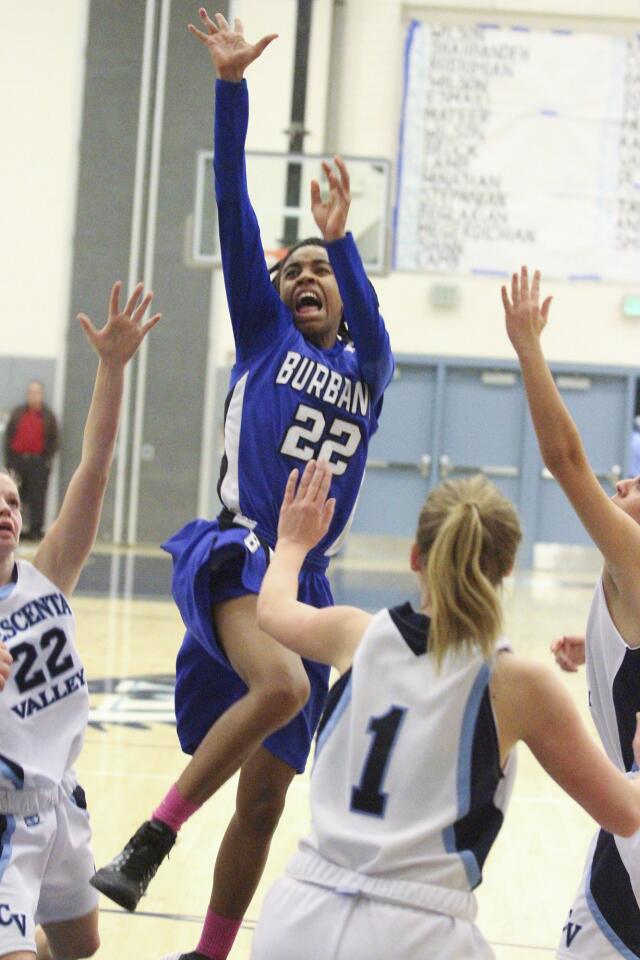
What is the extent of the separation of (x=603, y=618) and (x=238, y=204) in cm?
130

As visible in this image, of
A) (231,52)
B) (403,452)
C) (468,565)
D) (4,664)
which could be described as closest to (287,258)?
(231,52)

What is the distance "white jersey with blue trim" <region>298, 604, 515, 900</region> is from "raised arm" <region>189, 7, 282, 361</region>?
4.81 feet

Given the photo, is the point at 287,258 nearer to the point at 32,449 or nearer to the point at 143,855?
the point at 143,855

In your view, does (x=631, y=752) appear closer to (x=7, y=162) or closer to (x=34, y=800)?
(x=34, y=800)

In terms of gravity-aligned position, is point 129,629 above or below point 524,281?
below

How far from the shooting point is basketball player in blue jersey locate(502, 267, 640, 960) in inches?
99.2

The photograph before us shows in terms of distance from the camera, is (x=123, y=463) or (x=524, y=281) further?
(x=123, y=463)

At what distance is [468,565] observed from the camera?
6.61ft

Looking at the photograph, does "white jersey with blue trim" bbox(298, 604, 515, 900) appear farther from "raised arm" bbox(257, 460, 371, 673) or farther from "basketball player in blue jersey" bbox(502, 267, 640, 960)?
"basketball player in blue jersey" bbox(502, 267, 640, 960)

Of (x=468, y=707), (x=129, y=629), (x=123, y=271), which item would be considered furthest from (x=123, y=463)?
(x=468, y=707)

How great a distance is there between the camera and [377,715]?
200 centimetres

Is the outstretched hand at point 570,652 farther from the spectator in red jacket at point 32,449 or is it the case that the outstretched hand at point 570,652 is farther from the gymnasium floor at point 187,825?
the spectator in red jacket at point 32,449

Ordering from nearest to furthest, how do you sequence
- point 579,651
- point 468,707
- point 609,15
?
point 468,707 → point 579,651 → point 609,15

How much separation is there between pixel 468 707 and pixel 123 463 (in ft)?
46.9
